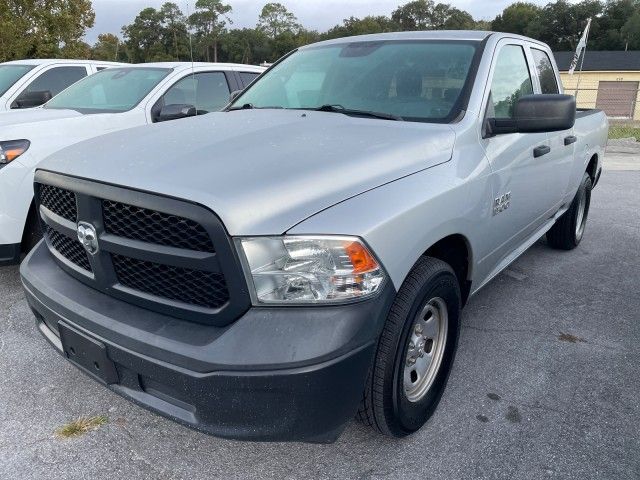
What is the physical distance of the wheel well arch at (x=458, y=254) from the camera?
99.0 inches

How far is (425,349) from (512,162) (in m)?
1.20

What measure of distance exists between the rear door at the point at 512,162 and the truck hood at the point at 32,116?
323cm

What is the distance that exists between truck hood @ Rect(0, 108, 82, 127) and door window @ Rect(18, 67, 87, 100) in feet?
9.07

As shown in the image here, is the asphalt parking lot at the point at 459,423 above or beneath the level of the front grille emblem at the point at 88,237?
beneath

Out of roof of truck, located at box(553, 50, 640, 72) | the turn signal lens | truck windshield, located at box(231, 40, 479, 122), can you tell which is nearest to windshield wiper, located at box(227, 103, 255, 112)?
truck windshield, located at box(231, 40, 479, 122)

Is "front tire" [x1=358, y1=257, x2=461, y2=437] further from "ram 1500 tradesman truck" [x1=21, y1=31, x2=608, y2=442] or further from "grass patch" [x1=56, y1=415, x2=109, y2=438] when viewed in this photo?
"grass patch" [x1=56, y1=415, x2=109, y2=438]

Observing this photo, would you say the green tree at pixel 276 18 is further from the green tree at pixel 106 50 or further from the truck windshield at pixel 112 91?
the truck windshield at pixel 112 91

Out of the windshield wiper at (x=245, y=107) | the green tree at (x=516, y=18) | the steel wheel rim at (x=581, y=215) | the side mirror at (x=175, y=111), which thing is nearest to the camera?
the windshield wiper at (x=245, y=107)

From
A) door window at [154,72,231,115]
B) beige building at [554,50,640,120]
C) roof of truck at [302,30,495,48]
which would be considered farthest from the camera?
beige building at [554,50,640,120]

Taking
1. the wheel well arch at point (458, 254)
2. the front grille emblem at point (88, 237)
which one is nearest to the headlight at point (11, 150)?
the front grille emblem at point (88, 237)

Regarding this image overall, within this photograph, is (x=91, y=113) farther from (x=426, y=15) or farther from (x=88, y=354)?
(x=426, y=15)

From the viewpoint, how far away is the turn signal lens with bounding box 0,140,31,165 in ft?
11.9

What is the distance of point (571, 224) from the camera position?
5.02 meters

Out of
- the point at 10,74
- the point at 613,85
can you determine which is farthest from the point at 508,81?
the point at 613,85
